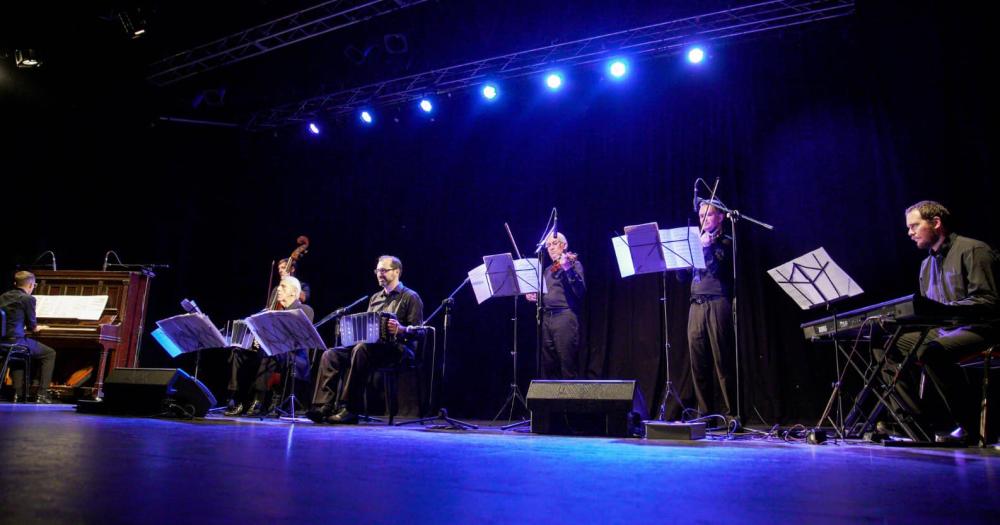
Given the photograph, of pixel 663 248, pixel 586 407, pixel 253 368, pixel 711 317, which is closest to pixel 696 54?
pixel 663 248

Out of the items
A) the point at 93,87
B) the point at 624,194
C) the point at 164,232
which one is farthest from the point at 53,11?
the point at 624,194

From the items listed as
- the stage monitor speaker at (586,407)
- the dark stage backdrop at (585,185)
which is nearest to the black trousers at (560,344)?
the dark stage backdrop at (585,185)

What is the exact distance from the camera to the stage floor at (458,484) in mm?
1347

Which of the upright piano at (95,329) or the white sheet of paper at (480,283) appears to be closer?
the white sheet of paper at (480,283)

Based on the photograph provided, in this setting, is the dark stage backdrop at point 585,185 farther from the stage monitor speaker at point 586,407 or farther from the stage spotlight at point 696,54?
the stage monitor speaker at point 586,407

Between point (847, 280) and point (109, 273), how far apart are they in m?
8.07

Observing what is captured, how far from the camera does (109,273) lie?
26.6ft

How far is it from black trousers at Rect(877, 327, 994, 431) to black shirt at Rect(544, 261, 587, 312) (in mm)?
2664

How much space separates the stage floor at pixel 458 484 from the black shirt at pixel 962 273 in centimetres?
126

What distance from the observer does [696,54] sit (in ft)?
21.6

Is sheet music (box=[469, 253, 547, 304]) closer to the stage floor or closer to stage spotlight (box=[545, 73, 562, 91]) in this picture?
stage spotlight (box=[545, 73, 562, 91])

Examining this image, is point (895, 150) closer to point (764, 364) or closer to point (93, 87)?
point (764, 364)

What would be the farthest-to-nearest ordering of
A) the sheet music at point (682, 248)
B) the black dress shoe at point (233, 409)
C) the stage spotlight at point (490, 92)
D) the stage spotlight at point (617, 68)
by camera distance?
the stage spotlight at point (490, 92) → the stage spotlight at point (617, 68) → the black dress shoe at point (233, 409) → the sheet music at point (682, 248)

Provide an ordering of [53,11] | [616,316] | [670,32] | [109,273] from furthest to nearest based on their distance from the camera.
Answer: [109,273] < [53,11] < [616,316] < [670,32]
